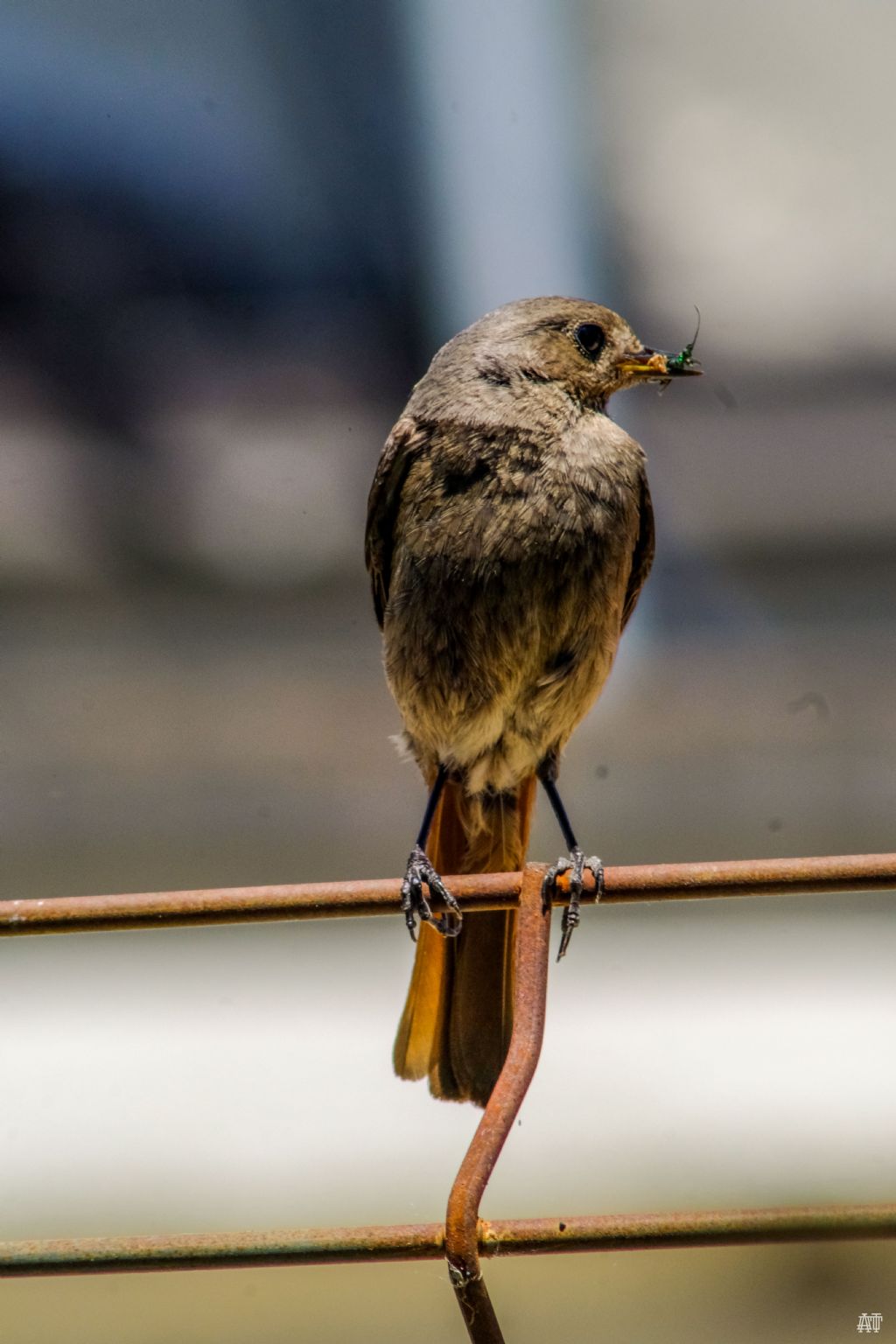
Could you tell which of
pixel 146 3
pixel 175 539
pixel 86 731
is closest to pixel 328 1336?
pixel 86 731

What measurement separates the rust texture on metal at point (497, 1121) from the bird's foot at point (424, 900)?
94mm

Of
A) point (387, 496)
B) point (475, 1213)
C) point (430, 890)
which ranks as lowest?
point (475, 1213)

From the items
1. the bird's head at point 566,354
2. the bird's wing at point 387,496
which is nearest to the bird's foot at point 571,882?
the bird's wing at point 387,496

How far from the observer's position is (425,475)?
273 cm

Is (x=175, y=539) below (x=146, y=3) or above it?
below

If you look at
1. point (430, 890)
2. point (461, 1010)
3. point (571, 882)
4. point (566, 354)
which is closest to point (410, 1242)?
point (430, 890)

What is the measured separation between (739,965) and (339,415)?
8.13ft

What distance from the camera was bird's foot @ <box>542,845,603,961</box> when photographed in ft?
5.03

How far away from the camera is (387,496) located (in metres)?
2.85

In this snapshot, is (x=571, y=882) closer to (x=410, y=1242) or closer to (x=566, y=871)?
(x=566, y=871)

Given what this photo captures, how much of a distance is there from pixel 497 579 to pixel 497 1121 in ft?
4.47

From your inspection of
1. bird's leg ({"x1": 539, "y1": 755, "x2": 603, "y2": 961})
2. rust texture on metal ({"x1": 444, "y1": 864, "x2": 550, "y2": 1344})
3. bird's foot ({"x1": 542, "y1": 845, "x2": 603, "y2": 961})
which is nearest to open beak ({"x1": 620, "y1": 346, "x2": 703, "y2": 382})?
bird's leg ({"x1": 539, "y1": 755, "x2": 603, "y2": 961})

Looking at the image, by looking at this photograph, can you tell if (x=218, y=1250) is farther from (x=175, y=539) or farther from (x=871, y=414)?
(x=871, y=414)

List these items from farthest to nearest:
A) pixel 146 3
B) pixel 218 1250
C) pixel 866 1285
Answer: pixel 146 3 → pixel 866 1285 → pixel 218 1250
